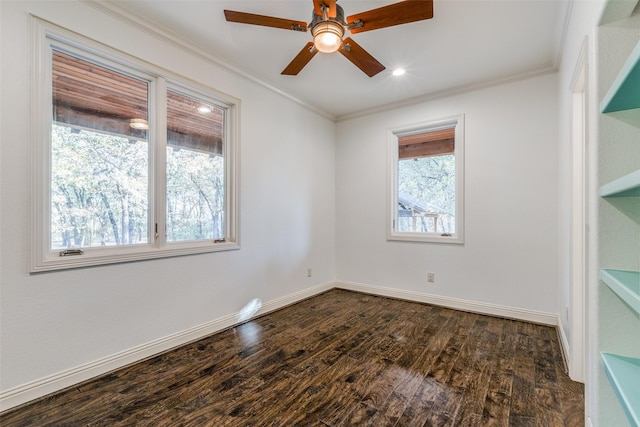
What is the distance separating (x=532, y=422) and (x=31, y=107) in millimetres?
3534

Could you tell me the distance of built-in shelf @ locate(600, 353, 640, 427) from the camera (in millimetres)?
785

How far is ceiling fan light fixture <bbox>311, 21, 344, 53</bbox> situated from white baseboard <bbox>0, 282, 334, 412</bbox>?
2.58 meters

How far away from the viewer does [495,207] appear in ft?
10.8

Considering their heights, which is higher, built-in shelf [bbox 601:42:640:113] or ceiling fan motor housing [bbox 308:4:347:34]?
ceiling fan motor housing [bbox 308:4:347:34]

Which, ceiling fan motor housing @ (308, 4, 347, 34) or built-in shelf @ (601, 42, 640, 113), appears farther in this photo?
ceiling fan motor housing @ (308, 4, 347, 34)

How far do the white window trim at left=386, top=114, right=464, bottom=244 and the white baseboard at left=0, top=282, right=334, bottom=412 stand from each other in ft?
7.75

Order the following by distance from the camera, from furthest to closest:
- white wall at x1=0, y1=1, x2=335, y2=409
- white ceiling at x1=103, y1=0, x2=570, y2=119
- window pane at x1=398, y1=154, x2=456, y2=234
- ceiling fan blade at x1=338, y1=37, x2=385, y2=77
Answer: window pane at x1=398, y1=154, x2=456, y2=234 → white ceiling at x1=103, y1=0, x2=570, y2=119 → ceiling fan blade at x1=338, y1=37, x2=385, y2=77 → white wall at x1=0, y1=1, x2=335, y2=409

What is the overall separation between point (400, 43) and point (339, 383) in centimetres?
282

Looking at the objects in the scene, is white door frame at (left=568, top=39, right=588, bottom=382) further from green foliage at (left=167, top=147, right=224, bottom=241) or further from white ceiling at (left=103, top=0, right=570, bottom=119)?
green foliage at (left=167, top=147, right=224, bottom=241)

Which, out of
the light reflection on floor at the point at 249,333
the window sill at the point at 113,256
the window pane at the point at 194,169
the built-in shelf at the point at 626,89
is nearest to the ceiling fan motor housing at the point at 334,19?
the built-in shelf at the point at 626,89

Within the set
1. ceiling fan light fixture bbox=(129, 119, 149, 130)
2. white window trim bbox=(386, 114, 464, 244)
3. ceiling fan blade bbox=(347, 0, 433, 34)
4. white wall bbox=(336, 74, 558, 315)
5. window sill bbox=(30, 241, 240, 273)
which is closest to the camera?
ceiling fan blade bbox=(347, 0, 433, 34)

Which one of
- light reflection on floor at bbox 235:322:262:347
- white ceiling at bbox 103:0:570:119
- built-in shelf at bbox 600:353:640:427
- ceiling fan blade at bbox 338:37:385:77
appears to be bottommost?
light reflection on floor at bbox 235:322:262:347

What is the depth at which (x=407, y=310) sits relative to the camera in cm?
346

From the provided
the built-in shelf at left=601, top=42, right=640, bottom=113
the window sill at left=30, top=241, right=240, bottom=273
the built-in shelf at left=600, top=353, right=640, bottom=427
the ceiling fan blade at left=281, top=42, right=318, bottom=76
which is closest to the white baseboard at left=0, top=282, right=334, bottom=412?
the window sill at left=30, top=241, right=240, bottom=273
